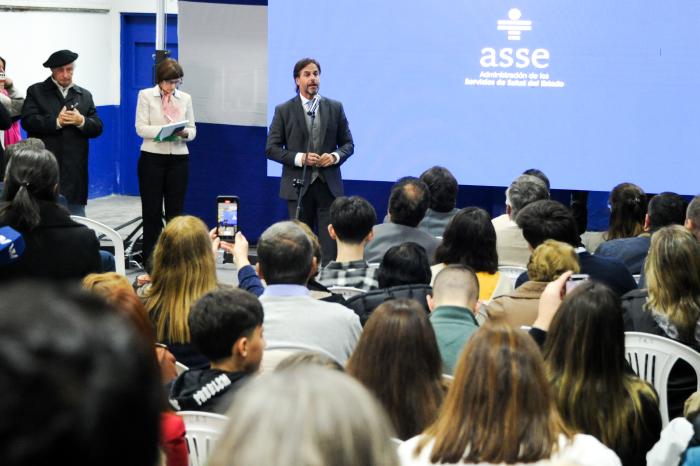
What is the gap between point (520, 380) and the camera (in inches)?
78.6

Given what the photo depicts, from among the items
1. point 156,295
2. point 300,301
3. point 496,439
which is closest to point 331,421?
point 496,439

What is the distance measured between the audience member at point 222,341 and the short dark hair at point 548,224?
1.86m

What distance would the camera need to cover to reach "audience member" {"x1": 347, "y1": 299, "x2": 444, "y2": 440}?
248cm

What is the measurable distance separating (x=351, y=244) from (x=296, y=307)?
119 cm

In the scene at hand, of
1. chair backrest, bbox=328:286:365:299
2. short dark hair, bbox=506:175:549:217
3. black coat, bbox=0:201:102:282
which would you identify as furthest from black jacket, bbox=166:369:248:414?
short dark hair, bbox=506:175:549:217

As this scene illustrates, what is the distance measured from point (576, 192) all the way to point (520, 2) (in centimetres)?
141

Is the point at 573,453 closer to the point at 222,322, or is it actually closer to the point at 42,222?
the point at 222,322

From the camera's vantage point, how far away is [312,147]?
22.0 feet

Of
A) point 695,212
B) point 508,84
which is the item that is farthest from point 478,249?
point 508,84

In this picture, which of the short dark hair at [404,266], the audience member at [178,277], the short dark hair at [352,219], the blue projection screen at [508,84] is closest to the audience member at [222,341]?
the audience member at [178,277]

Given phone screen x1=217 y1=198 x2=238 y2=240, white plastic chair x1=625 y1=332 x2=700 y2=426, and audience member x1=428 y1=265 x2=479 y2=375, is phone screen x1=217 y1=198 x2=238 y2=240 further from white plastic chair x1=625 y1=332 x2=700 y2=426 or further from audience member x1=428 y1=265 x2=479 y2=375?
white plastic chair x1=625 y1=332 x2=700 y2=426

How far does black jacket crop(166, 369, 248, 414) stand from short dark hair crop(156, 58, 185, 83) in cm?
→ 465

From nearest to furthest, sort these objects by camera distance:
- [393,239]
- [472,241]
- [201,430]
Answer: [201,430] → [472,241] → [393,239]

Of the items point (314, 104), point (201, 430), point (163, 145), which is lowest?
point (201, 430)
